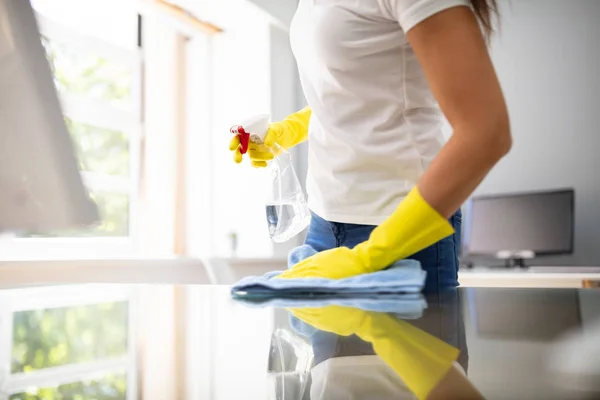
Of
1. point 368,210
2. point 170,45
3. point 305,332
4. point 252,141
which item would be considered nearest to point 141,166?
point 170,45

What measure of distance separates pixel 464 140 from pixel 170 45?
3.07 m

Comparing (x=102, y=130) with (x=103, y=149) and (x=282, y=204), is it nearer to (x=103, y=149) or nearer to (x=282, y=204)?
(x=103, y=149)

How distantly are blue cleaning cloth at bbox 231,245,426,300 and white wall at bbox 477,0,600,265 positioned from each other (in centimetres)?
285

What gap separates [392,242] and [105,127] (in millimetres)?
2672

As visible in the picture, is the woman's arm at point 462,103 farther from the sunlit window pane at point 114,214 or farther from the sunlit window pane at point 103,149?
the sunlit window pane at point 114,214

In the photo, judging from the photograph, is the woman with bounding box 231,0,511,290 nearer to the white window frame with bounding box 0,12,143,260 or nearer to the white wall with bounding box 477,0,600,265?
the white window frame with bounding box 0,12,143,260

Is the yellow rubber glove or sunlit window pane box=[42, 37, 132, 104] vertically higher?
sunlit window pane box=[42, 37, 132, 104]

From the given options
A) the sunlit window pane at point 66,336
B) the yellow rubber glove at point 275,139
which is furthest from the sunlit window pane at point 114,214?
the sunlit window pane at point 66,336

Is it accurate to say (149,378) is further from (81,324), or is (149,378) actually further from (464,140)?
(464,140)

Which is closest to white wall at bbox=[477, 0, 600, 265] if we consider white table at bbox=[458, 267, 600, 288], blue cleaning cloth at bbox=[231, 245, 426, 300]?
white table at bbox=[458, 267, 600, 288]

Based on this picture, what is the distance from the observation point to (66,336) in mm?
372

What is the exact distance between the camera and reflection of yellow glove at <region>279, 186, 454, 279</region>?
2.36 ft

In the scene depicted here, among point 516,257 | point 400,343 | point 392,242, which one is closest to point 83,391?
point 400,343

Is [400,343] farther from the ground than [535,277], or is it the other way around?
[400,343]
